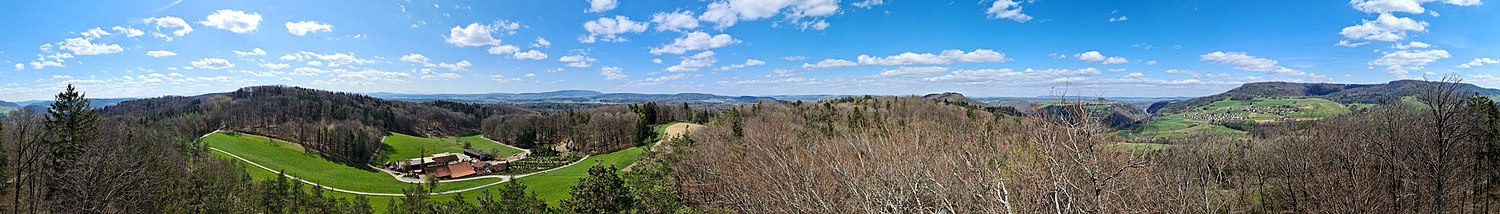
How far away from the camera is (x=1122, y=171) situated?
8.75m

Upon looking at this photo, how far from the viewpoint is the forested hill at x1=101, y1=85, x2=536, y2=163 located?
72562mm

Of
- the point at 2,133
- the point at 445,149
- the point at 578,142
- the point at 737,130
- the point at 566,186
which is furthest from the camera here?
the point at 445,149

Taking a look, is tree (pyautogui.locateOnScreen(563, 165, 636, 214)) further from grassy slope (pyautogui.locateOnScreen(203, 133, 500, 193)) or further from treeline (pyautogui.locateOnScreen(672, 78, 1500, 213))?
grassy slope (pyautogui.locateOnScreen(203, 133, 500, 193))

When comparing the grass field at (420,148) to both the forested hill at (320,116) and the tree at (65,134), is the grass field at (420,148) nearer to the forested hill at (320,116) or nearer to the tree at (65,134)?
the forested hill at (320,116)

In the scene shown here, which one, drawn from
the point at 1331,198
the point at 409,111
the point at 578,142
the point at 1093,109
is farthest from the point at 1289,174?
the point at 409,111

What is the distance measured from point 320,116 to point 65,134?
108097 millimetres

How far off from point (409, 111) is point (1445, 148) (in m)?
154

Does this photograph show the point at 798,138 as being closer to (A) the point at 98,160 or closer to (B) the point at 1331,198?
(B) the point at 1331,198

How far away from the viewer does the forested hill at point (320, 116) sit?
7256cm

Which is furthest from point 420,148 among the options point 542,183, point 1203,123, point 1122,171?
point 1203,123

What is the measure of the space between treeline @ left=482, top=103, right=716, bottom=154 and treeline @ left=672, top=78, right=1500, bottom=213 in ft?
157

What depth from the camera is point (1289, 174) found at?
18.3 metres

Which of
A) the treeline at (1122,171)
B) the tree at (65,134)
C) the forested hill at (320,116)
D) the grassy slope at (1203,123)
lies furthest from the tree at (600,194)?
the forested hill at (320,116)

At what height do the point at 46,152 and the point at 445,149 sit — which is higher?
the point at 46,152
